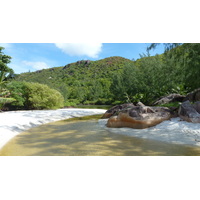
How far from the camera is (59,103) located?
19.7 m

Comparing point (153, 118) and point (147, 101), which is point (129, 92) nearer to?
point (147, 101)

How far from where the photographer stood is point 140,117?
731 cm

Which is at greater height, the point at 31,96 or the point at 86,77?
the point at 86,77

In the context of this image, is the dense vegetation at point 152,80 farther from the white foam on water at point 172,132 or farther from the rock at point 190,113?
the white foam on water at point 172,132

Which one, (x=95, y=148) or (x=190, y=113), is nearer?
(x=95, y=148)

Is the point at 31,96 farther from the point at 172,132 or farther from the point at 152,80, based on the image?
the point at 172,132

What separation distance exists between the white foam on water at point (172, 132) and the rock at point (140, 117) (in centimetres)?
29

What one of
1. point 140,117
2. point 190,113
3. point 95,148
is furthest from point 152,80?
point 95,148

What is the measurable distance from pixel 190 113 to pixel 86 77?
5681 centimetres

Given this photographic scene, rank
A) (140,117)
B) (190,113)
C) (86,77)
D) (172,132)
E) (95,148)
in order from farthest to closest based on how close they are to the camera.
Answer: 1. (86,77)
2. (140,117)
3. (190,113)
4. (172,132)
5. (95,148)

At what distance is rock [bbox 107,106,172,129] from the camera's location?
7176 mm

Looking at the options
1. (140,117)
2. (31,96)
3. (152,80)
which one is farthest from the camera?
(152,80)

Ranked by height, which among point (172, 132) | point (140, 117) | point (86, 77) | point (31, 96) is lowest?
point (172, 132)

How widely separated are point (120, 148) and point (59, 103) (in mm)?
16100
